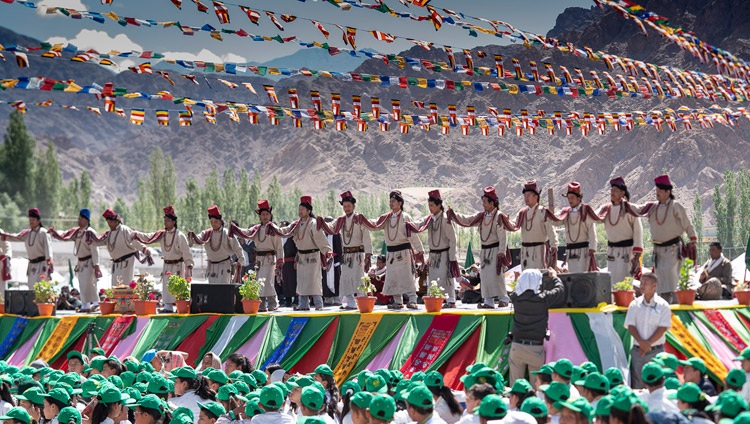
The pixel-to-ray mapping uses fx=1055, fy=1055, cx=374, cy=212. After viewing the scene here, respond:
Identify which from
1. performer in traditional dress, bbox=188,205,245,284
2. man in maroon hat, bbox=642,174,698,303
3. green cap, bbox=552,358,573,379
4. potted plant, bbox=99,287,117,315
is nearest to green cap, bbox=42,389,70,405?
green cap, bbox=552,358,573,379

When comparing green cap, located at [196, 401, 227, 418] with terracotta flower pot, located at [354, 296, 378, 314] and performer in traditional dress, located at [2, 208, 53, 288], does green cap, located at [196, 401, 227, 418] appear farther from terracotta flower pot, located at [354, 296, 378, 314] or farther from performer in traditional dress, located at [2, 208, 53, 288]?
performer in traditional dress, located at [2, 208, 53, 288]

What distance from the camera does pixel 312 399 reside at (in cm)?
778

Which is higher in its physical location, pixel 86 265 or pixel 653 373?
pixel 86 265

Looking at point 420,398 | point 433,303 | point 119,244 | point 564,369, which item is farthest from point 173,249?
point 420,398

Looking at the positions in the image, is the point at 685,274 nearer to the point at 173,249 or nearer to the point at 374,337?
the point at 374,337

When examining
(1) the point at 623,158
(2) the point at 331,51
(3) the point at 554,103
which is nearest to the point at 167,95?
(2) the point at 331,51

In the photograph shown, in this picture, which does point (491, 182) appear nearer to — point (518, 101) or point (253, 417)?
point (518, 101)

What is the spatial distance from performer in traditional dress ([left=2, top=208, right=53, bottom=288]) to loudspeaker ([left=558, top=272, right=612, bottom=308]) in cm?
957

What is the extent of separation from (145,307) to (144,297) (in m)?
0.20

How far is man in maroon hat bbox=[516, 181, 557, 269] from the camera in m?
13.7

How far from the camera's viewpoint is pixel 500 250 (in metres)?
13.9

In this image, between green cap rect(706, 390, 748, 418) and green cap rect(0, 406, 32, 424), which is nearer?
green cap rect(706, 390, 748, 418)

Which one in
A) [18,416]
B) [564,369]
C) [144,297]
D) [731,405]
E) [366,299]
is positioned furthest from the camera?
[144,297]

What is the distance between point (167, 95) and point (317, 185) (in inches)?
4983
